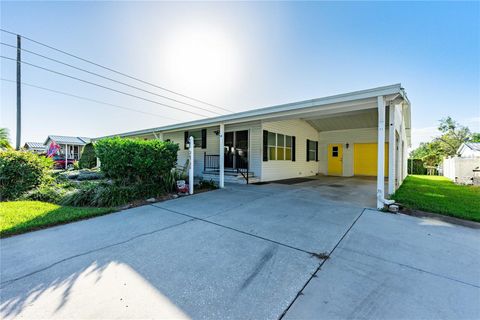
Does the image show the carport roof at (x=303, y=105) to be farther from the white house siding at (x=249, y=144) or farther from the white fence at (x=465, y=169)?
the white fence at (x=465, y=169)

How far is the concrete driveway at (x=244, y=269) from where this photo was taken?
1.65 metres

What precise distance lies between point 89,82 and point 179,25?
7.03 metres

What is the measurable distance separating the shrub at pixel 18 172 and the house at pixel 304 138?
17.0 feet

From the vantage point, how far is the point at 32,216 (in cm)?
404

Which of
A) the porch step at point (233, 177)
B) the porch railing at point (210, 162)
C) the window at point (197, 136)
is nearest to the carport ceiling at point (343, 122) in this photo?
the porch step at point (233, 177)

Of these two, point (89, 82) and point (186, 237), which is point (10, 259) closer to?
point (186, 237)

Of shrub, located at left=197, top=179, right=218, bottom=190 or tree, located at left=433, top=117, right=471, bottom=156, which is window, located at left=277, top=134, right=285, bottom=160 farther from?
tree, located at left=433, top=117, right=471, bottom=156

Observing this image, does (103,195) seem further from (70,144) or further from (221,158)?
(70,144)

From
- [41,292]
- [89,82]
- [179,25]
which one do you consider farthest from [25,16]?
[41,292]

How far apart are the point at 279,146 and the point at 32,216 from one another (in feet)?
30.1

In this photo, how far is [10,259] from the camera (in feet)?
8.21

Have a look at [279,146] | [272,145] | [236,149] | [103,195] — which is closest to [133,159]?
[103,195]

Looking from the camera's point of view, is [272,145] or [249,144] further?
[272,145]

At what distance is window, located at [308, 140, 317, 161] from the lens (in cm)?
1298
